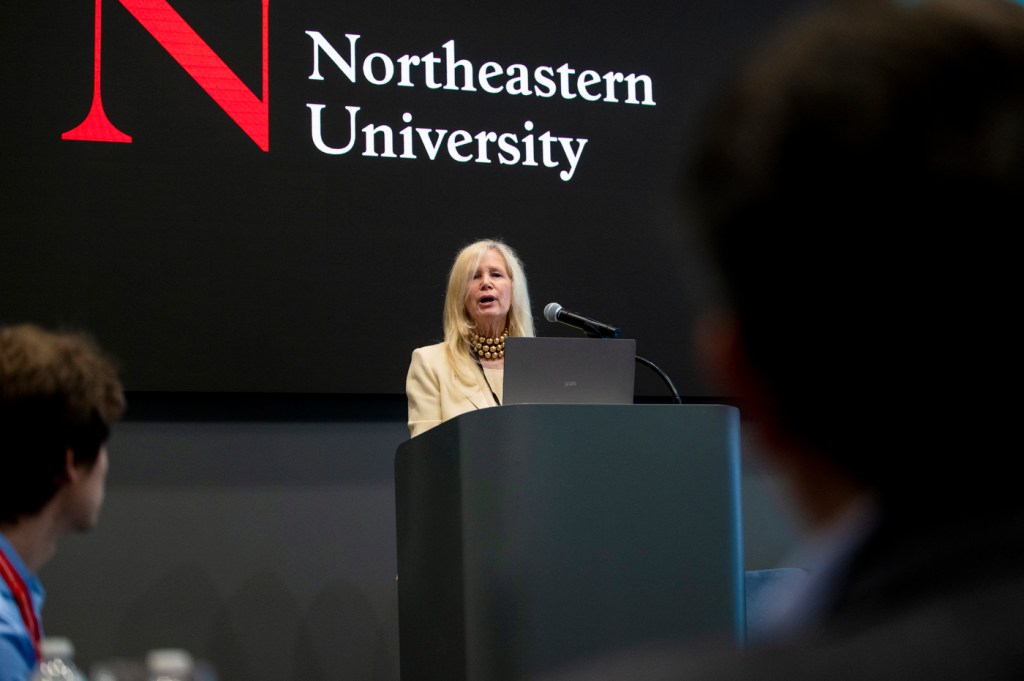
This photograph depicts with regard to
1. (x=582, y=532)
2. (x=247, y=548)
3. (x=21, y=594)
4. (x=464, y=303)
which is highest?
(x=464, y=303)

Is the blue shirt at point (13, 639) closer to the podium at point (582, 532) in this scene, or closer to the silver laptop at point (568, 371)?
the podium at point (582, 532)

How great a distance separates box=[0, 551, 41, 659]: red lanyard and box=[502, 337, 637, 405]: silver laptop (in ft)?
4.80

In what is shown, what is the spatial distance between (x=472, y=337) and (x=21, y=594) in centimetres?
255

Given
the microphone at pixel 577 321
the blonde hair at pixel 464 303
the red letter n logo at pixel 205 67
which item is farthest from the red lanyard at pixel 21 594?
the red letter n logo at pixel 205 67

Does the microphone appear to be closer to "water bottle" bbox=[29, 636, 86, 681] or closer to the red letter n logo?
the red letter n logo

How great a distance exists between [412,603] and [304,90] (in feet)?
7.04

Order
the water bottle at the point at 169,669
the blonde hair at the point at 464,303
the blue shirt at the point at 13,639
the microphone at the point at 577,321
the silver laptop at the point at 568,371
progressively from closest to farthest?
the water bottle at the point at 169,669, the blue shirt at the point at 13,639, the silver laptop at the point at 568,371, the microphone at the point at 577,321, the blonde hair at the point at 464,303

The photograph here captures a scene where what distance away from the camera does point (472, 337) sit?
3.95 m

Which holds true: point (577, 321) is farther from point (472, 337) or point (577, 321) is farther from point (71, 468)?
point (71, 468)

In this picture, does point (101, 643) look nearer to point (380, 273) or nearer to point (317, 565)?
point (317, 565)

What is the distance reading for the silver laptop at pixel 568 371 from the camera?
9.26 ft

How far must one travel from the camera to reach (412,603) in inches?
119

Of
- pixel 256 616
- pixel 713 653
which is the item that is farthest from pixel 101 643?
pixel 713 653

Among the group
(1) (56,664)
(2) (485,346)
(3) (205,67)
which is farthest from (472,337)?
(1) (56,664)
